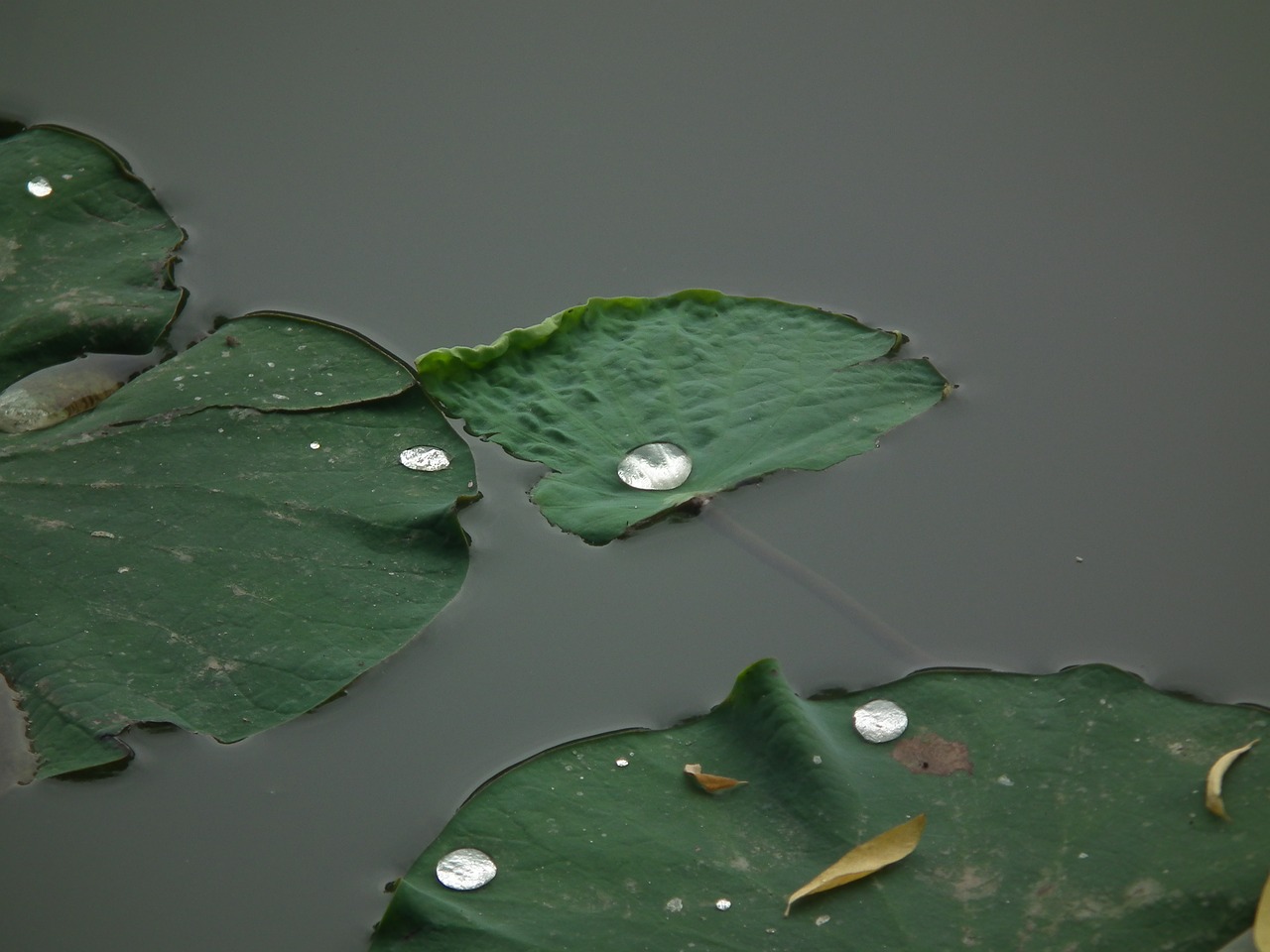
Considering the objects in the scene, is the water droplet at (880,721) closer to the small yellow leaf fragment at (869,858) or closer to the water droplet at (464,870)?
the small yellow leaf fragment at (869,858)

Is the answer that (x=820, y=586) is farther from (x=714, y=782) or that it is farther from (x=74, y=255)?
(x=74, y=255)

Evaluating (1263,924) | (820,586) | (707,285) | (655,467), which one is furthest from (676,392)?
(1263,924)

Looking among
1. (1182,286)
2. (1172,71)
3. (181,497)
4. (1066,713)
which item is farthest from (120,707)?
(1172,71)

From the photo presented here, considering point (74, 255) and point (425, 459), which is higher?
point (74, 255)

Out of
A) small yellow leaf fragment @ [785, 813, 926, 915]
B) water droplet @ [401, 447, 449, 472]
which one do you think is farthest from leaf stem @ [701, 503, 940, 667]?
water droplet @ [401, 447, 449, 472]

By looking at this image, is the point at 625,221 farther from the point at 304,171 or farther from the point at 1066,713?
the point at 1066,713

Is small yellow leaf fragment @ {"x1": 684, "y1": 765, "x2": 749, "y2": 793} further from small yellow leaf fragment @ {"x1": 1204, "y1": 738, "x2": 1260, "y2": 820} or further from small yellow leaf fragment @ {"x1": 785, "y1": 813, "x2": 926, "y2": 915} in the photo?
small yellow leaf fragment @ {"x1": 1204, "y1": 738, "x2": 1260, "y2": 820}
